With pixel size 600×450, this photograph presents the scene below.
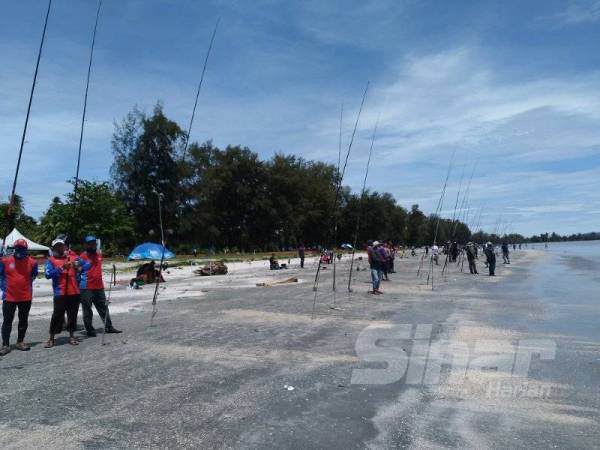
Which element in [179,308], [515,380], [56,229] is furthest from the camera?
[56,229]

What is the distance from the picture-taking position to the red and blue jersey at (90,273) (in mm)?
9750

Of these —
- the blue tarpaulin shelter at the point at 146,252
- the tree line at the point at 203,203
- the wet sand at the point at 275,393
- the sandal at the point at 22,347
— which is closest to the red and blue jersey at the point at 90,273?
the wet sand at the point at 275,393

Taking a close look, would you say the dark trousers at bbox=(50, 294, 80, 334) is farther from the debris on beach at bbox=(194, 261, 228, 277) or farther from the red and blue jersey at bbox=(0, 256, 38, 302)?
the debris on beach at bbox=(194, 261, 228, 277)

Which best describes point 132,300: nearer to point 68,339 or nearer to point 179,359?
point 68,339

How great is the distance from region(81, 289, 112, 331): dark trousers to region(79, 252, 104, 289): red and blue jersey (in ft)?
0.34

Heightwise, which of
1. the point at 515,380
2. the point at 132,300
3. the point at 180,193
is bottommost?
the point at 132,300

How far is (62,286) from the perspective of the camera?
30.1 feet

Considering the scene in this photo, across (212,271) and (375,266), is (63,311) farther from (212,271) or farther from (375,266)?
(212,271)

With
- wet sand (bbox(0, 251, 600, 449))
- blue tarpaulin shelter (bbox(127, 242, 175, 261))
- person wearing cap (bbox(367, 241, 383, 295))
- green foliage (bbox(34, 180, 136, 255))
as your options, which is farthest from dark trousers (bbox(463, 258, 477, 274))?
green foliage (bbox(34, 180, 136, 255))

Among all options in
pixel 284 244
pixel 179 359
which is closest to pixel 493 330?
pixel 179 359

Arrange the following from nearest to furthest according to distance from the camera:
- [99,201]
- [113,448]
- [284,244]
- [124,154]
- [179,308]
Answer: [113,448] → [179,308] → [99,201] → [124,154] → [284,244]

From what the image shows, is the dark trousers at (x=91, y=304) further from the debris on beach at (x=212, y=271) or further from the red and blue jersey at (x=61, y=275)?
the debris on beach at (x=212, y=271)

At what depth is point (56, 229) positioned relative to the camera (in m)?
51.9

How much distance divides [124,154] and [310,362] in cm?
6162
